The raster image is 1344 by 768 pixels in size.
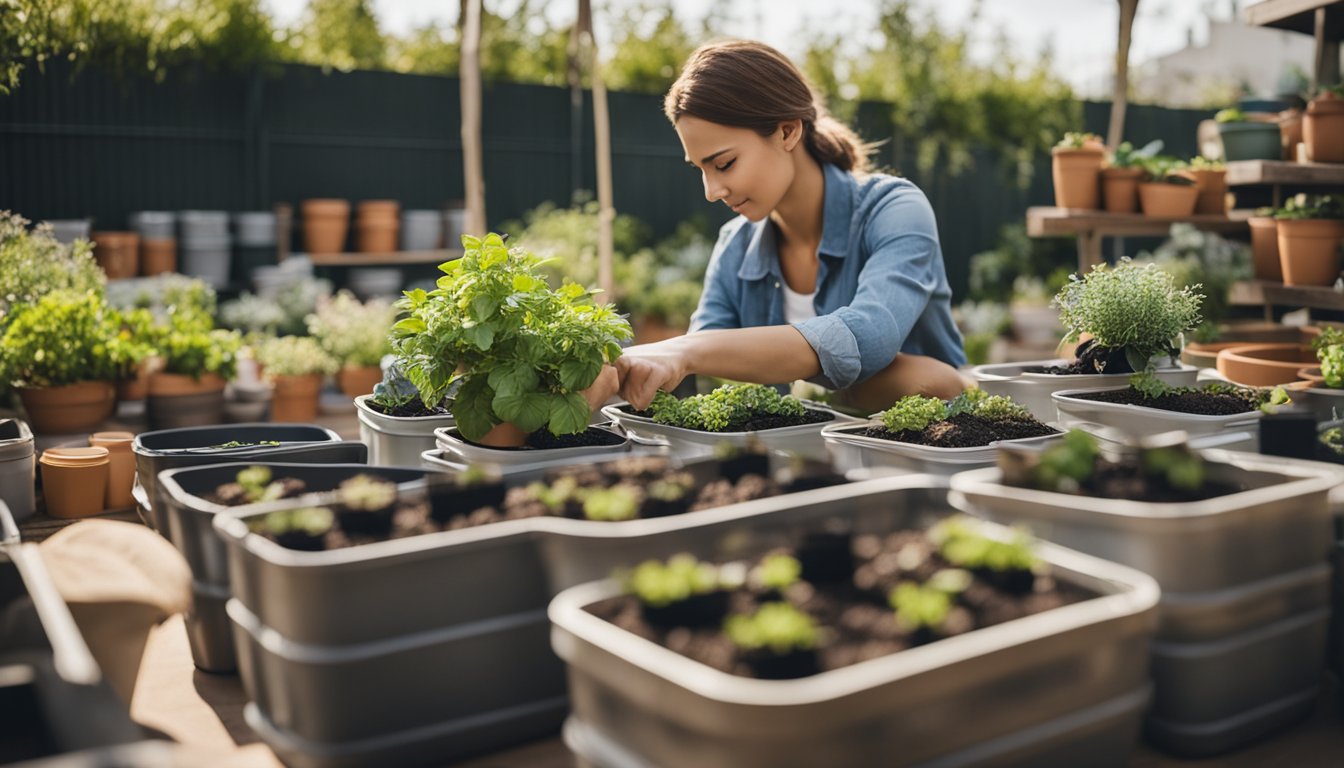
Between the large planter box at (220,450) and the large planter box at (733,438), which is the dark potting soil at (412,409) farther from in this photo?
the large planter box at (733,438)

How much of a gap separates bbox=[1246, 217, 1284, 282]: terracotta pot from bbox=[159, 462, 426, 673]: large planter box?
334 cm

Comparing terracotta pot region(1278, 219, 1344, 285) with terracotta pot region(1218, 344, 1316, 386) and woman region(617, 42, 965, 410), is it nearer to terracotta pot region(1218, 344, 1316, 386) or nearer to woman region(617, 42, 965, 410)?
terracotta pot region(1218, 344, 1316, 386)

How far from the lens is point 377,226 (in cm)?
761

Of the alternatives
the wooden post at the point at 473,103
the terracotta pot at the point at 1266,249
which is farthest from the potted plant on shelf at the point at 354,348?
the terracotta pot at the point at 1266,249

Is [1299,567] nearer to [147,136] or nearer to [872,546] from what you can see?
[872,546]

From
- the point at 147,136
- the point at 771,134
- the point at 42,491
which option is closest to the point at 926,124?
the point at 147,136

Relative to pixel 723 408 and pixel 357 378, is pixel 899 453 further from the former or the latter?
pixel 357 378

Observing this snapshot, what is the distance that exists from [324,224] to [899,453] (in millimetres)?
6697

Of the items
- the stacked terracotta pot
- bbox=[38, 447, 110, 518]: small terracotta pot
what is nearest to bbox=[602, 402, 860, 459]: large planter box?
bbox=[38, 447, 110, 518]: small terracotta pot

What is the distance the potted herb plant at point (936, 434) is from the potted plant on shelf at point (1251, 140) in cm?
319

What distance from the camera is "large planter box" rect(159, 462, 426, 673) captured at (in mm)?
1134

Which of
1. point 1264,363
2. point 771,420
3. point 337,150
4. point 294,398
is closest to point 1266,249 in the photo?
point 1264,363

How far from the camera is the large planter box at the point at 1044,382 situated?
174cm

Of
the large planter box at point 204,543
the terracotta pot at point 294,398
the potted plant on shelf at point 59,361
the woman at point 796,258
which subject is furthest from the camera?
the terracotta pot at point 294,398
